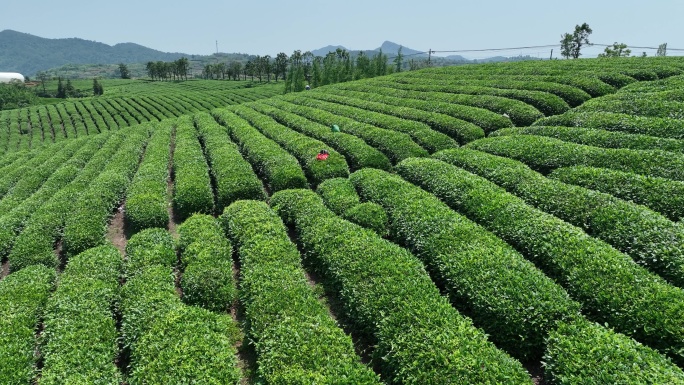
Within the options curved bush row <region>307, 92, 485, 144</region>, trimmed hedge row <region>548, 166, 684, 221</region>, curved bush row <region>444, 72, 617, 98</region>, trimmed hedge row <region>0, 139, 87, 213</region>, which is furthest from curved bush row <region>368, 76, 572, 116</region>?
trimmed hedge row <region>0, 139, 87, 213</region>

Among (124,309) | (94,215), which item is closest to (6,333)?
(124,309)

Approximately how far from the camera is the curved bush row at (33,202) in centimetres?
1454

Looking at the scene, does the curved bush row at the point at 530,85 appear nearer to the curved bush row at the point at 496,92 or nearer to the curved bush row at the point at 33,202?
the curved bush row at the point at 496,92

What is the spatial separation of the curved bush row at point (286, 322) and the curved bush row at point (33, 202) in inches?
357

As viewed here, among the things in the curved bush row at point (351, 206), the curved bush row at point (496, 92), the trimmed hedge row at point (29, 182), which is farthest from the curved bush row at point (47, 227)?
the curved bush row at point (496, 92)

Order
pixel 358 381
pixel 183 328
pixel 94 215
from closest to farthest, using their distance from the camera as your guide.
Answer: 1. pixel 358 381
2. pixel 183 328
3. pixel 94 215

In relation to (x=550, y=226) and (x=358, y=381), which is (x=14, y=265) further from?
(x=550, y=226)

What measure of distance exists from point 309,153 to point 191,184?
248 inches

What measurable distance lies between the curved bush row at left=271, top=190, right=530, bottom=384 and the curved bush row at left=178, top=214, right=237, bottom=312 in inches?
102

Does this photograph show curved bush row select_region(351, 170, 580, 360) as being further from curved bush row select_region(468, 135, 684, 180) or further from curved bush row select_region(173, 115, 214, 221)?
curved bush row select_region(173, 115, 214, 221)

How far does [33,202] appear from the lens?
17.9 m

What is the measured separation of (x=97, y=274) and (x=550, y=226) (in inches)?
510

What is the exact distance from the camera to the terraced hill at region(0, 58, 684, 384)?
7.70 meters

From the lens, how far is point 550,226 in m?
10.8
